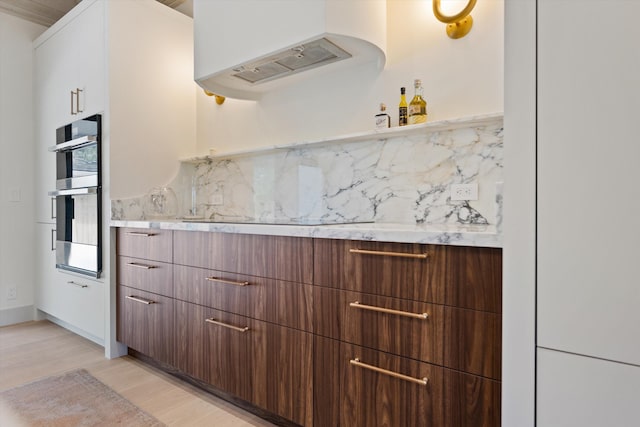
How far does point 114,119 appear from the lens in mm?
2477

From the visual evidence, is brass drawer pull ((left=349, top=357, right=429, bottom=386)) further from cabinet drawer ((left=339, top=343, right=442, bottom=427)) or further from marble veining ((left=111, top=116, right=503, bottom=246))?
marble veining ((left=111, top=116, right=503, bottom=246))

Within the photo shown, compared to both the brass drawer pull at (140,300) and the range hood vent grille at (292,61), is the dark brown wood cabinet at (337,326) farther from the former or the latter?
the range hood vent grille at (292,61)

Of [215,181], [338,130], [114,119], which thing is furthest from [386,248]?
[114,119]

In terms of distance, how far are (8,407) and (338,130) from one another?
7.17 feet

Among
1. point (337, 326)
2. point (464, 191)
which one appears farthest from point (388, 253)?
point (464, 191)

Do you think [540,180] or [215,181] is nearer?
[540,180]

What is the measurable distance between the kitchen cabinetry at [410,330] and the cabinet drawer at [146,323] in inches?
42.3

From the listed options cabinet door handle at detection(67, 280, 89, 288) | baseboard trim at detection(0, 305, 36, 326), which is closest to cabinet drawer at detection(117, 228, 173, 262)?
cabinet door handle at detection(67, 280, 89, 288)

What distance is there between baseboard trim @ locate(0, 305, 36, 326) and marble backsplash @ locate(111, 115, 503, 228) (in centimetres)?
175

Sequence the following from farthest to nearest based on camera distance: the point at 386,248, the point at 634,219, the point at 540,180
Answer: the point at 386,248 → the point at 540,180 → the point at 634,219

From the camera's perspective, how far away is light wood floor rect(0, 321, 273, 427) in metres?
1.78

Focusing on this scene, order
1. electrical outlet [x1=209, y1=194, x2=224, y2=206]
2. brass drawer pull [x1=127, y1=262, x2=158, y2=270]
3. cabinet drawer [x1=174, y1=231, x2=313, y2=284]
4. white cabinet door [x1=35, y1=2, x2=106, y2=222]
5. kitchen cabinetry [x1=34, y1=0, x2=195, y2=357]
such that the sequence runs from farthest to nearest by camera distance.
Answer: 1. electrical outlet [x1=209, y1=194, x2=224, y2=206]
2. white cabinet door [x1=35, y1=2, x2=106, y2=222]
3. kitchen cabinetry [x1=34, y1=0, x2=195, y2=357]
4. brass drawer pull [x1=127, y1=262, x2=158, y2=270]
5. cabinet drawer [x1=174, y1=231, x2=313, y2=284]

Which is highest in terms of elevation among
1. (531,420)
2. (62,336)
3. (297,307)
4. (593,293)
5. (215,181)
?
(215,181)

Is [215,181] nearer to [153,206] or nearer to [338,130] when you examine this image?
[153,206]
